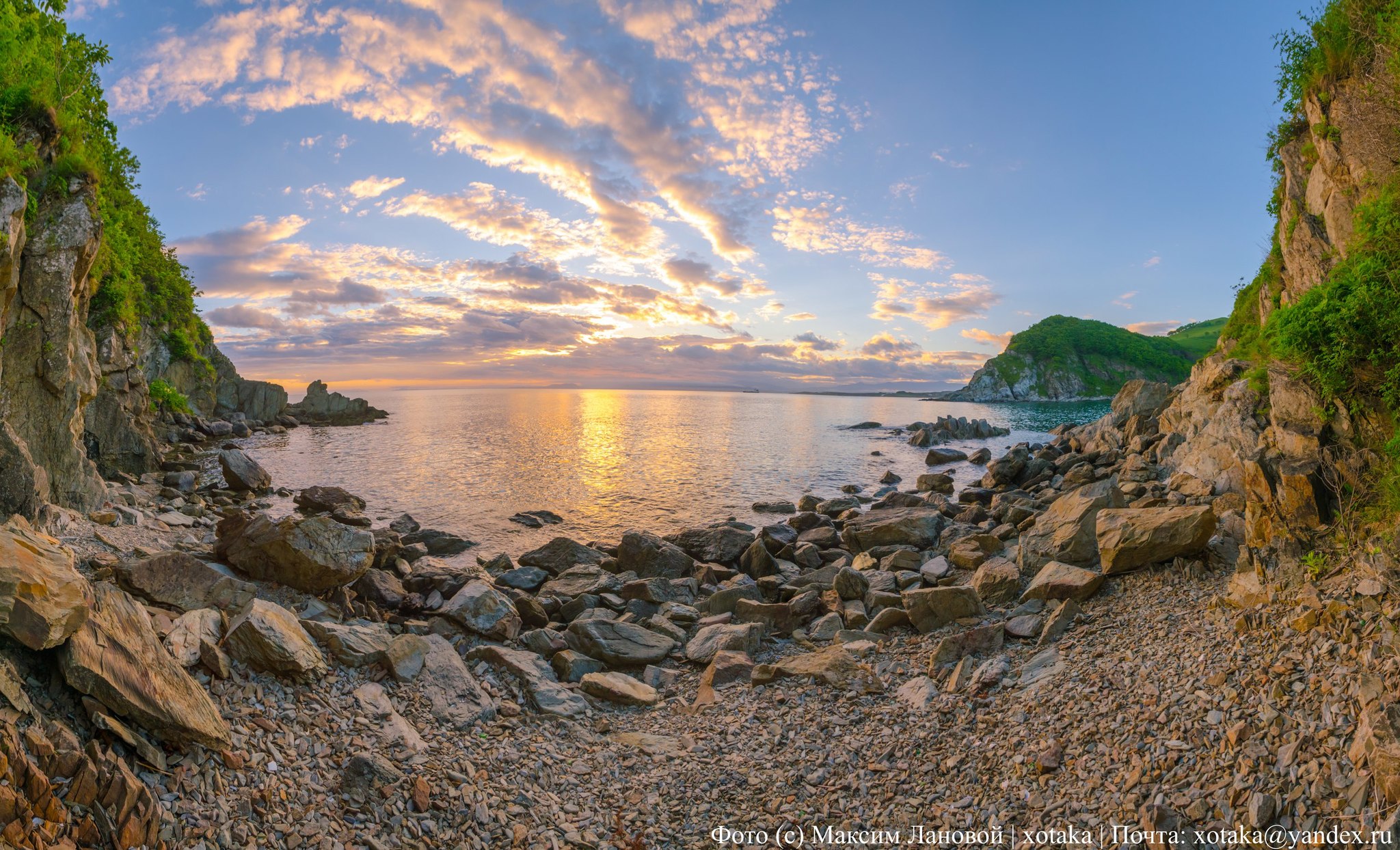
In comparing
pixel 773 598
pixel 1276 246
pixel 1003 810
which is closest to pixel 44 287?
pixel 773 598

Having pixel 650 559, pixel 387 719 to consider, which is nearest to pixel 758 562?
pixel 650 559

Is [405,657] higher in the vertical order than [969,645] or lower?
higher

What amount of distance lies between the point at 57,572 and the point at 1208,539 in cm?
1564

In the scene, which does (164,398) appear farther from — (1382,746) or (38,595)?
(1382,746)

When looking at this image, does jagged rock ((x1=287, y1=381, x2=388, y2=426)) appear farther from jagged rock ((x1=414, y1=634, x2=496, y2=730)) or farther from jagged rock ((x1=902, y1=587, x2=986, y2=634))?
jagged rock ((x1=902, y1=587, x2=986, y2=634))

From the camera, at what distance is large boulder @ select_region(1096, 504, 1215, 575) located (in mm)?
10453

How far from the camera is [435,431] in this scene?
246ft

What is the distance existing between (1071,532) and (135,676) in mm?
15532

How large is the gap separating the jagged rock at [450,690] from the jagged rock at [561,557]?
9.70 meters

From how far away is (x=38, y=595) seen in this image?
17.4 feet

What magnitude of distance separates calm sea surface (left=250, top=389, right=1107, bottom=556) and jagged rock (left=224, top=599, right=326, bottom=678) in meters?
14.6

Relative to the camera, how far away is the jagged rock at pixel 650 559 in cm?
1948

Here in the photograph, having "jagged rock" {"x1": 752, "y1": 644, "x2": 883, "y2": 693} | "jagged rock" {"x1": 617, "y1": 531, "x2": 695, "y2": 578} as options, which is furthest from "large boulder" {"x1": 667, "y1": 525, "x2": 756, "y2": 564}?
"jagged rock" {"x1": 752, "y1": 644, "x2": 883, "y2": 693}

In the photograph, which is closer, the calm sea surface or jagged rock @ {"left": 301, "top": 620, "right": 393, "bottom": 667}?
jagged rock @ {"left": 301, "top": 620, "right": 393, "bottom": 667}
